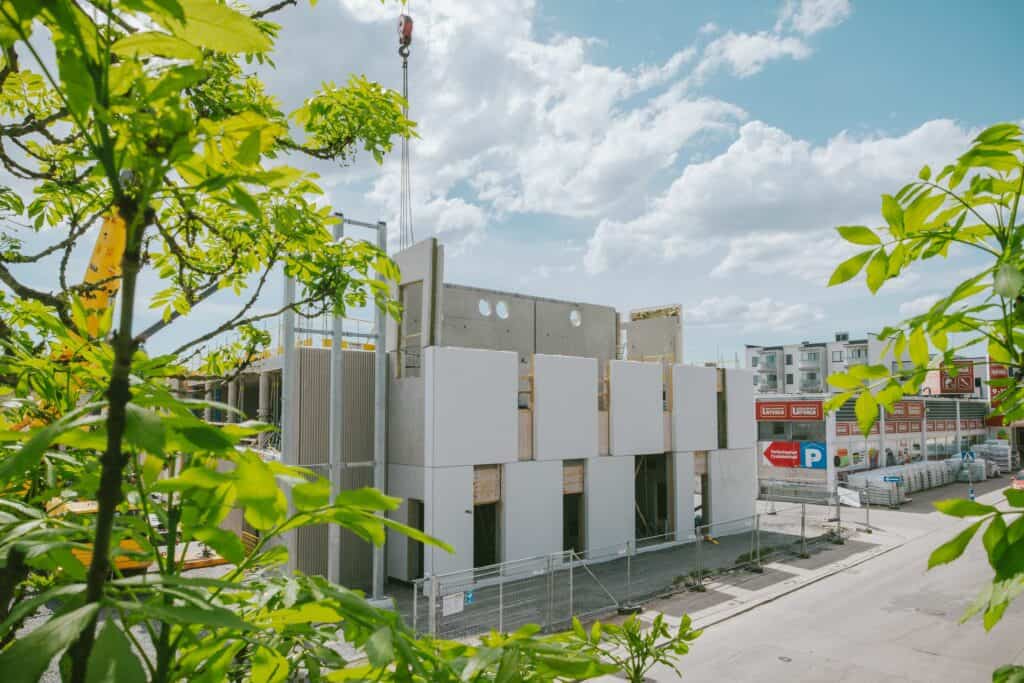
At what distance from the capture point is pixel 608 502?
2258 centimetres

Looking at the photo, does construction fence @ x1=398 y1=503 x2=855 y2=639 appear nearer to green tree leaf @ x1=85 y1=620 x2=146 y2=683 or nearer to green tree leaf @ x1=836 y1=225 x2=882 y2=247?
green tree leaf @ x1=836 y1=225 x2=882 y2=247

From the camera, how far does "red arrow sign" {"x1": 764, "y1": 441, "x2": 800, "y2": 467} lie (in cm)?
3441

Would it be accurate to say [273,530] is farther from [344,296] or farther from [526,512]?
[526,512]

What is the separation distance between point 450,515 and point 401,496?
1.69 meters

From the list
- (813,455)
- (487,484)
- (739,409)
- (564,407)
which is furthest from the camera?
(813,455)

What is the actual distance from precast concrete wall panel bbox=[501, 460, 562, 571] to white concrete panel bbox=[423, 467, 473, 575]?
150cm

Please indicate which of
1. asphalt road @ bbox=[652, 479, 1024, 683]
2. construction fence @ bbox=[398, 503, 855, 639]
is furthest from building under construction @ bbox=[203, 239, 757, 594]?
asphalt road @ bbox=[652, 479, 1024, 683]

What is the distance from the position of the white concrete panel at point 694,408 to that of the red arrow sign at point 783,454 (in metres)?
9.85

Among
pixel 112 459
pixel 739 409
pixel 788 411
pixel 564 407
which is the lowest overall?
pixel 788 411

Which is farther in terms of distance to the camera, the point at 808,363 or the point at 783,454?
the point at 808,363

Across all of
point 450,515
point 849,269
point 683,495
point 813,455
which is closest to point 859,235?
point 849,269

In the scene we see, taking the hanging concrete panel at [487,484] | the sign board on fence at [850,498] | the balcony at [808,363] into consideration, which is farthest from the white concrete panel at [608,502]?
the balcony at [808,363]

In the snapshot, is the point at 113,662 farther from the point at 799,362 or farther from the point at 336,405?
the point at 799,362

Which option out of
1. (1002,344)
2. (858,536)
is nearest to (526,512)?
(858,536)
